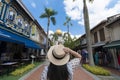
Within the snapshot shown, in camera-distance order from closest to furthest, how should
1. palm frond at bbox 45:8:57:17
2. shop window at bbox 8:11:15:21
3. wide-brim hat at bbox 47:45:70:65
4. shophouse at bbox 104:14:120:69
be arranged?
1. wide-brim hat at bbox 47:45:70:65
2. shop window at bbox 8:11:15:21
3. shophouse at bbox 104:14:120:69
4. palm frond at bbox 45:8:57:17

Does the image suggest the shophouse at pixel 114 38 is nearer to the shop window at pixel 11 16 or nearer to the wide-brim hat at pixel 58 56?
the shop window at pixel 11 16

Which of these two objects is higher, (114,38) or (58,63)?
(114,38)

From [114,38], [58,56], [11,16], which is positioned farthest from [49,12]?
[58,56]

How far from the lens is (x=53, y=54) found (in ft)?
8.02

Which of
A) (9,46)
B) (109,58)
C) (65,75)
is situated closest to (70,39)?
(109,58)

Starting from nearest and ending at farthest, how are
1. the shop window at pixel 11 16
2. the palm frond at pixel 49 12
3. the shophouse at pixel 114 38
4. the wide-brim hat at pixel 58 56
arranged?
the wide-brim hat at pixel 58 56
the shop window at pixel 11 16
the shophouse at pixel 114 38
the palm frond at pixel 49 12

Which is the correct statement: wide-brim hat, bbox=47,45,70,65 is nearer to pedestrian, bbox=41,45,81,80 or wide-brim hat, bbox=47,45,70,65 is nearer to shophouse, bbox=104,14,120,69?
pedestrian, bbox=41,45,81,80

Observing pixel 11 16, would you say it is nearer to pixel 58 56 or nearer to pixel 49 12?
pixel 58 56

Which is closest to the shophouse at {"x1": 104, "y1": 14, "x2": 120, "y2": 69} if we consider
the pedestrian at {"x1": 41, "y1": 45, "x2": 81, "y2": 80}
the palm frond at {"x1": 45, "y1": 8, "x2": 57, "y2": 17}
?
the pedestrian at {"x1": 41, "y1": 45, "x2": 81, "y2": 80}

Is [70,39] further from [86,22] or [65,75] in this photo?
[65,75]

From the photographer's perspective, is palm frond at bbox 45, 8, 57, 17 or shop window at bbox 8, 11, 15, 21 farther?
palm frond at bbox 45, 8, 57, 17

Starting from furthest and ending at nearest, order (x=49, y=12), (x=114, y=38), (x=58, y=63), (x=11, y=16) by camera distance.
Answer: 1. (x=49, y=12)
2. (x=114, y=38)
3. (x=11, y=16)
4. (x=58, y=63)

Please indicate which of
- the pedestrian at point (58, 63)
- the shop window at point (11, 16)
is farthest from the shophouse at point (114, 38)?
the pedestrian at point (58, 63)

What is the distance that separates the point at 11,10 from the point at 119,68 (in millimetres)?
11903
